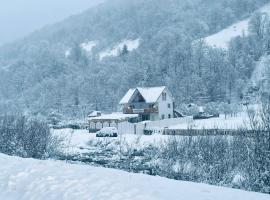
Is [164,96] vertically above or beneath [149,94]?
beneath

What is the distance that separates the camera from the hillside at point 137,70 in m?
110

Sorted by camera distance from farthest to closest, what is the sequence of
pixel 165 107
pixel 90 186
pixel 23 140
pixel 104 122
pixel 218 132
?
1. pixel 165 107
2. pixel 104 122
3. pixel 218 132
4. pixel 23 140
5. pixel 90 186

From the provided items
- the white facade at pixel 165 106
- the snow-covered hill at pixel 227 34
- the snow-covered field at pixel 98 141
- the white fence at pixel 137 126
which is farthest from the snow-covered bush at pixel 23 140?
the snow-covered hill at pixel 227 34

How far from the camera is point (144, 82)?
112m

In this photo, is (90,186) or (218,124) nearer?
(90,186)

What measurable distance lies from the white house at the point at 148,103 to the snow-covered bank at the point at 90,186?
51.4 meters

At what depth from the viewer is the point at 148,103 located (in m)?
66.9

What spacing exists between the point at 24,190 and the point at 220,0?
19219cm

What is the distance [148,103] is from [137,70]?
5484 cm

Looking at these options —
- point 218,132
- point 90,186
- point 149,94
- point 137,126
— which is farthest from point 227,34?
point 90,186

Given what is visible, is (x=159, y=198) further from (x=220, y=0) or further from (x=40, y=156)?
(x=220, y=0)

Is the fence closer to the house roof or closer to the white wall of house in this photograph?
the house roof

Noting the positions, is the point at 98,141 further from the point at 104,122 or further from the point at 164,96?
the point at 164,96

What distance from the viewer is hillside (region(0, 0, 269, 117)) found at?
110m
